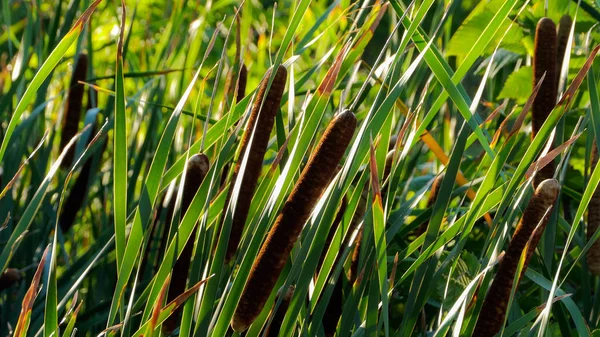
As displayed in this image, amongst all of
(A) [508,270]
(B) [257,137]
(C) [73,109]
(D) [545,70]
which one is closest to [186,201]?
(B) [257,137]

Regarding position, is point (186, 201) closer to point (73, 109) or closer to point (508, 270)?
point (508, 270)

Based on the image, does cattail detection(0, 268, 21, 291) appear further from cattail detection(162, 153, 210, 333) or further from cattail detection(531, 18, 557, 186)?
cattail detection(531, 18, 557, 186)

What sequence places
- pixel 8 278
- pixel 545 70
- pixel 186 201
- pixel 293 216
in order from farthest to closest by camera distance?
pixel 8 278
pixel 545 70
pixel 186 201
pixel 293 216

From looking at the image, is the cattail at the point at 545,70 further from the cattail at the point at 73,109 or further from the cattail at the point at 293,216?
the cattail at the point at 73,109

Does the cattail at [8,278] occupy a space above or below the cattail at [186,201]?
below

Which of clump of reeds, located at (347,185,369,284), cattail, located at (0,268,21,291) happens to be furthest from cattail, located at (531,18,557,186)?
cattail, located at (0,268,21,291)

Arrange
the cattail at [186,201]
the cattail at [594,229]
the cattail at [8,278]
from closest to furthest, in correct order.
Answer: the cattail at [186,201], the cattail at [594,229], the cattail at [8,278]

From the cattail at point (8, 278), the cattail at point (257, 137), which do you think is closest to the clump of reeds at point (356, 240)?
the cattail at point (257, 137)

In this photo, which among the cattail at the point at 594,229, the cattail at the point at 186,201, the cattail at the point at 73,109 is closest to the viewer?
the cattail at the point at 186,201
